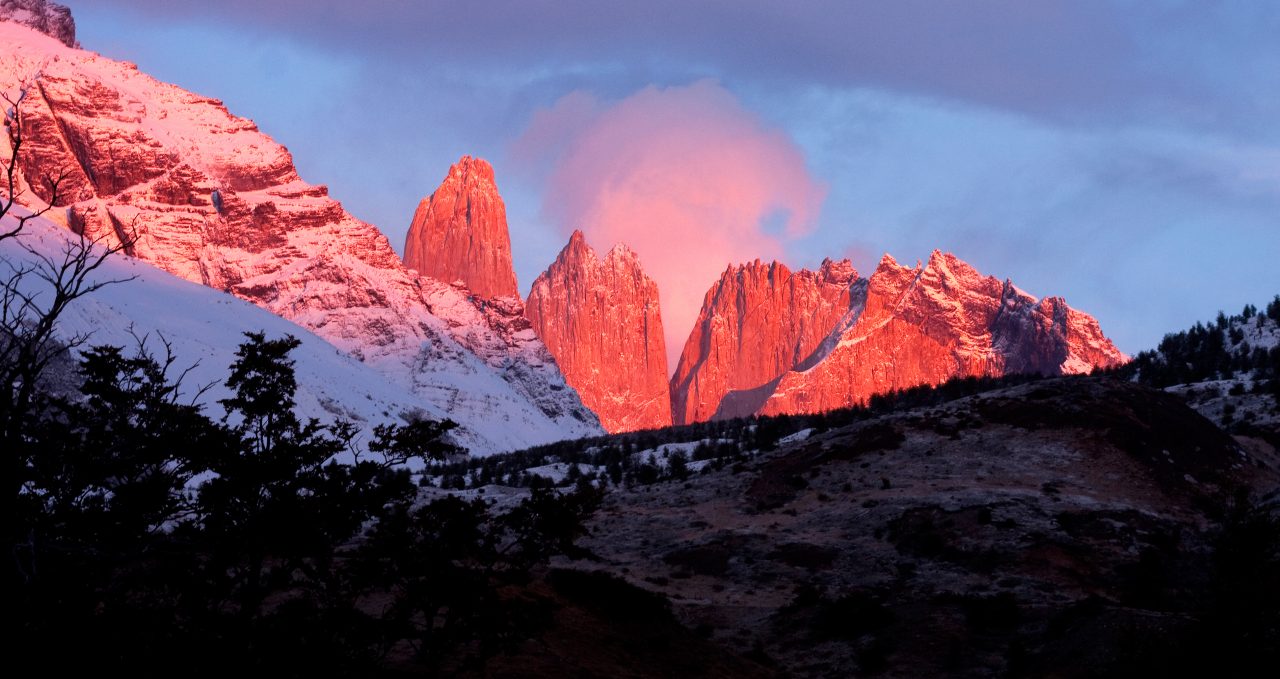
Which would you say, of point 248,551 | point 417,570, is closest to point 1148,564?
point 417,570

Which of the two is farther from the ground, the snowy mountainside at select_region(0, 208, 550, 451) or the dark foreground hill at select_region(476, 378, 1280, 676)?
the snowy mountainside at select_region(0, 208, 550, 451)

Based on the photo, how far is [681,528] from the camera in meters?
67.8

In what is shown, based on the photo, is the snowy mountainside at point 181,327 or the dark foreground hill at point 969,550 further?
the snowy mountainside at point 181,327

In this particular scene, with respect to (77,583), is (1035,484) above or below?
above

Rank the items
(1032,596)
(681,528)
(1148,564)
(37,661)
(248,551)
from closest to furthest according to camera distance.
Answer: (37,661)
(248,551)
(1032,596)
(1148,564)
(681,528)

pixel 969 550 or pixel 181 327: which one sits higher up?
pixel 181 327

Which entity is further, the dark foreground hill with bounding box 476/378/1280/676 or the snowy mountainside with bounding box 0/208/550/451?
the snowy mountainside with bounding box 0/208/550/451

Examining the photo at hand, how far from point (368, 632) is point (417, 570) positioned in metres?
3.30

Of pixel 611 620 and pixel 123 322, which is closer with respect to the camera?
pixel 611 620

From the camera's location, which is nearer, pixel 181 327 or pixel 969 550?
pixel 969 550

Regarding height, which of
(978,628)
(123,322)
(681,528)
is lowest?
(978,628)

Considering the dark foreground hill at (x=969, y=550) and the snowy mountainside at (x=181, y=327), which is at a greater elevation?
the snowy mountainside at (x=181, y=327)

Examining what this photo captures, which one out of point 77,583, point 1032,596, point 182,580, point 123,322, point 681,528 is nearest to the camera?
point 77,583

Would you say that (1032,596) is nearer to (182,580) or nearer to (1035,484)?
(1035,484)
